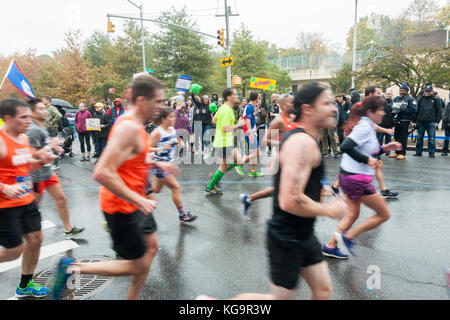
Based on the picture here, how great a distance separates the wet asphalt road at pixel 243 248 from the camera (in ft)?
10.9

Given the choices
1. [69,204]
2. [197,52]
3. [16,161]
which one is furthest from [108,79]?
[16,161]

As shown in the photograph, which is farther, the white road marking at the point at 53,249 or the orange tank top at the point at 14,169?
the white road marking at the point at 53,249

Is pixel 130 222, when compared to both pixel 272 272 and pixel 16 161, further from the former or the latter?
pixel 16 161

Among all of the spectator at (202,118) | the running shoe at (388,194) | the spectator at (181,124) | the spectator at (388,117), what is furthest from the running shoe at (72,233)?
the spectator at (202,118)

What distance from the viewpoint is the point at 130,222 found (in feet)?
8.25

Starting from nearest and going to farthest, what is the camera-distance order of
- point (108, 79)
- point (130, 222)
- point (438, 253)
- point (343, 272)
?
point (130, 222), point (343, 272), point (438, 253), point (108, 79)

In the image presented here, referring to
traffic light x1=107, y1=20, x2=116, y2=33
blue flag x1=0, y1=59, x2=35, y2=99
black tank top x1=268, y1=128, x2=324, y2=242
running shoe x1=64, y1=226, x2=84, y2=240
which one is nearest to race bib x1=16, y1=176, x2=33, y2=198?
running shoe x1=64, y1=226, x2=84, y2=240

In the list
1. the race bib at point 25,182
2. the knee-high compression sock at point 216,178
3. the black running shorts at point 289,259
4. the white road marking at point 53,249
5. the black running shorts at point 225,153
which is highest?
the race bib at point 25,182

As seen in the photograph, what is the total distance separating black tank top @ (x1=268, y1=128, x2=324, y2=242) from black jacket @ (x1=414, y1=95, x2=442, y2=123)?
1056cm

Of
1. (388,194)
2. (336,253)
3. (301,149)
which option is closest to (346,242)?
(336,253)

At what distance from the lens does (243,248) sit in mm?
4316

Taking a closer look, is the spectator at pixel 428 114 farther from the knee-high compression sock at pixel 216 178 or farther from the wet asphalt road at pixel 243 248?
the knee-high compression sock at pixel 216 178

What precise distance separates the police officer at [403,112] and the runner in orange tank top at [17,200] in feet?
34.8

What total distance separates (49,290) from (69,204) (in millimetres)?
3508
